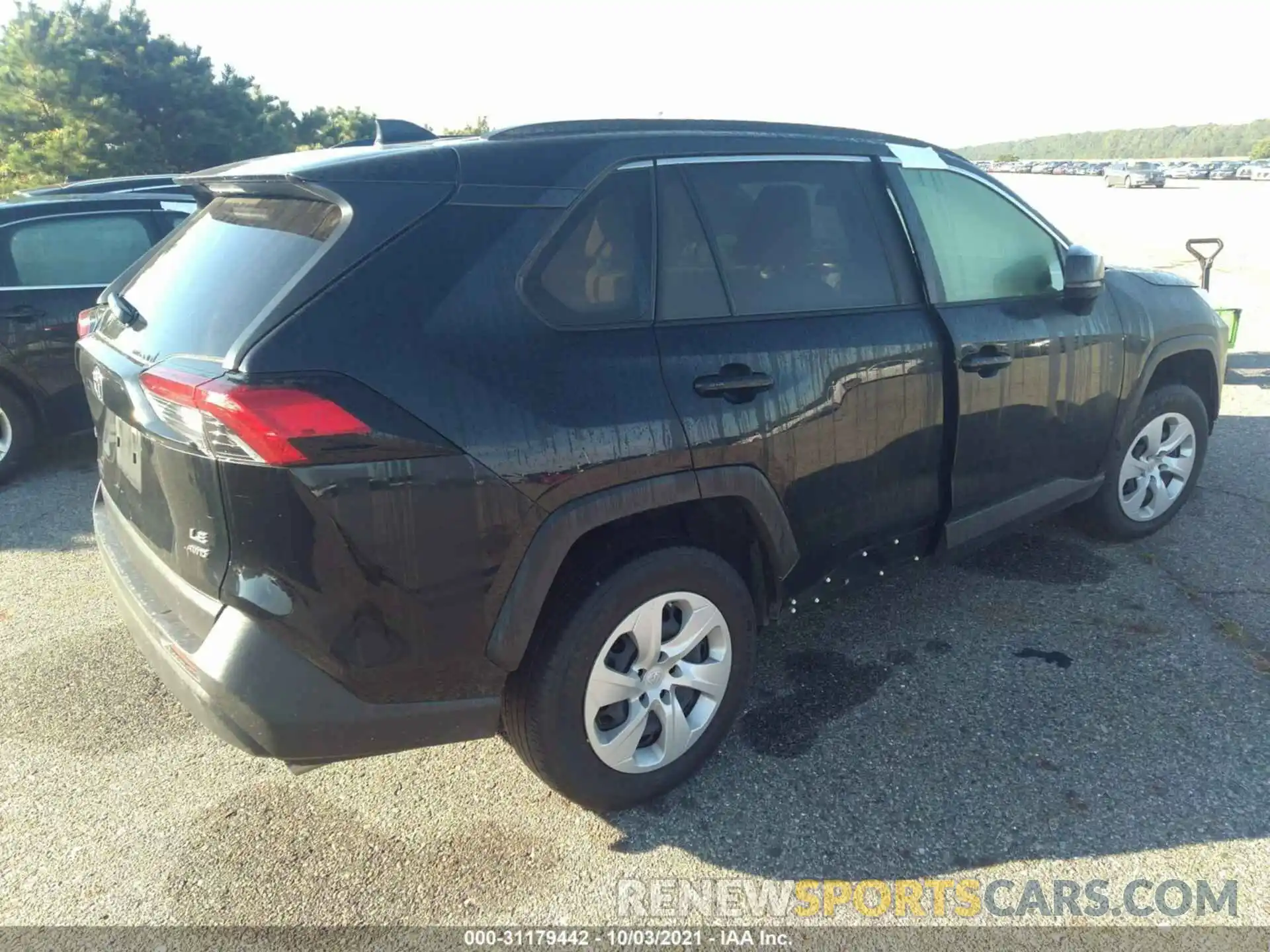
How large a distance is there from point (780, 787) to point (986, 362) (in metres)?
1.73

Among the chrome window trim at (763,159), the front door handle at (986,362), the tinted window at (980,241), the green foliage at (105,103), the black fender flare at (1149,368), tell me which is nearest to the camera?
the chrome window trim at (763,159)

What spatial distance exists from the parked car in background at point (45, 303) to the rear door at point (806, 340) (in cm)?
472

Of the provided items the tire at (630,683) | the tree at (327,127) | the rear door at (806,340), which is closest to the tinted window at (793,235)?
the rear door at (806,340)

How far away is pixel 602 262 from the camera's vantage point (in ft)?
8.13

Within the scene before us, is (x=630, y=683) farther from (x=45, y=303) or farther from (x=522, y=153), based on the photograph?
(x=45, y=303)

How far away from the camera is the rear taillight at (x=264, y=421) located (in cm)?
195

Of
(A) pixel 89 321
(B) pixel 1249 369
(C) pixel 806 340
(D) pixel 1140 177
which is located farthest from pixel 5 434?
(D) pixel 1140 177

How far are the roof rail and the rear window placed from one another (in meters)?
0.61

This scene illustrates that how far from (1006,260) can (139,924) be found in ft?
12.2

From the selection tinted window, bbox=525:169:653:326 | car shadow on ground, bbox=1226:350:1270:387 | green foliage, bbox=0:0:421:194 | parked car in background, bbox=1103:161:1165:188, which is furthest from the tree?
parked car in background, bbox=1103:161:1165:188

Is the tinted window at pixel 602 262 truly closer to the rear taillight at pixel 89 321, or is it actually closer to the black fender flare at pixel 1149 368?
the rear taillight at pixel 89 321

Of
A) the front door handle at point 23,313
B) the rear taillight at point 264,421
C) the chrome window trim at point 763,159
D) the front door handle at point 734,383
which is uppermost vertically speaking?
the chrome window trim at point 763,159

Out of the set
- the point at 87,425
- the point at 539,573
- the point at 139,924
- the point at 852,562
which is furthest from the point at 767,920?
the point at 87,425

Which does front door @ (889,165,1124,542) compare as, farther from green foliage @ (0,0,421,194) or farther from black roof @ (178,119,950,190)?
green foliage @ (0,0,421,194)
